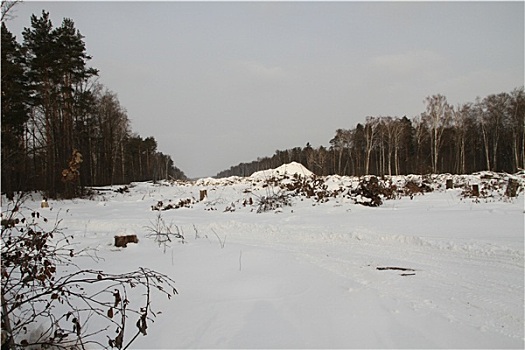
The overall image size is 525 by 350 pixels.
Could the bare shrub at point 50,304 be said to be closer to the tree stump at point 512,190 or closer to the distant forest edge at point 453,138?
the tree stump at point 512,190

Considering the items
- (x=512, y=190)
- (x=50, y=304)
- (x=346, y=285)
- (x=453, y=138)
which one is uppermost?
(x=453, y=138)

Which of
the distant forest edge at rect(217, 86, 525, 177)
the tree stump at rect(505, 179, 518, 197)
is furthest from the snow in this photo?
the distant forest edge at rect(217, 86, 525, 177)

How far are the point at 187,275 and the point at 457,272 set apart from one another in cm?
378

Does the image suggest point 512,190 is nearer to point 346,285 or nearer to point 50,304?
point 346,285

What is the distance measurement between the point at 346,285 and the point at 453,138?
40574 mm

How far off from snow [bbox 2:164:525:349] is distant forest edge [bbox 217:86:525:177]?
24020mm

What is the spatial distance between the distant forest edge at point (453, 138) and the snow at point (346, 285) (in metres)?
24.0

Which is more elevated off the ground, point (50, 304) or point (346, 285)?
point (50, 304)

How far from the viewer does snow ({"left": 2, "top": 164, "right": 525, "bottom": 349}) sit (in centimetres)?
300

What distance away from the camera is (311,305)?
3645 mm

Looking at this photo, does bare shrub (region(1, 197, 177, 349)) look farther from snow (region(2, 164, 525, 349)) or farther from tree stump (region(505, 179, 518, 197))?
tree stump (region(505, 179, 518, 197))

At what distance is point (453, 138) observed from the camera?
126 ft

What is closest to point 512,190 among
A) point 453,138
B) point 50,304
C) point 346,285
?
point 346,285

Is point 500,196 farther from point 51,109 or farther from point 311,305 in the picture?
point 51,109
